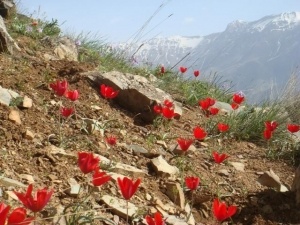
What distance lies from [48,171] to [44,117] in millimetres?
850

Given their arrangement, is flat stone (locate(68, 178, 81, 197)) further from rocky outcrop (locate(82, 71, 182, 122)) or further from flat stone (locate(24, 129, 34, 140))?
rocky outcrop (locate(82, 71, 182, 122))

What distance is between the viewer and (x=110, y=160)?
9.25 feet

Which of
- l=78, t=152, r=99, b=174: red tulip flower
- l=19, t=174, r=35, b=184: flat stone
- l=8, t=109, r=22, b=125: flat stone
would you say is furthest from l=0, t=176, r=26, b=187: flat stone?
l=8, t=109, r=22, b=125: flat stone

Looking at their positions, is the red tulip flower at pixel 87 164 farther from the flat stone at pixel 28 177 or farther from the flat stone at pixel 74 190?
the flat stone at pixel 28 177

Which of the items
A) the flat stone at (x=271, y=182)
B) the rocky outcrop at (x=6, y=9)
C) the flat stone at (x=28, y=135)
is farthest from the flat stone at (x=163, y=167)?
the rocky outcrop at (x=6, y=9)

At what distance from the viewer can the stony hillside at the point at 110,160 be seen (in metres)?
2.32

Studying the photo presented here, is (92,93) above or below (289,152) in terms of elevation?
above

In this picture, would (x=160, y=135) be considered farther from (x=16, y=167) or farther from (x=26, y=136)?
(x=16, y=167)

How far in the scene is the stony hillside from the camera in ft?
7.63

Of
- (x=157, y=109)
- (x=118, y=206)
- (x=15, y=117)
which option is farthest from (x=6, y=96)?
(x=118, y=206)

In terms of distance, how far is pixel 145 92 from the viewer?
420cm

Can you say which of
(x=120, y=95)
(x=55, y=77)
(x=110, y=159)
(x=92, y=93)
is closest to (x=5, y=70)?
(x=55, y=77)

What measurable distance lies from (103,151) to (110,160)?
22cm

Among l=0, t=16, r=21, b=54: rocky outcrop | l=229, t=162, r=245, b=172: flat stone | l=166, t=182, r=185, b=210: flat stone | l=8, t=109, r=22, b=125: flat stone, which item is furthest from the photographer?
l=0, t=16, r=21, b=54: rocky outcrop
